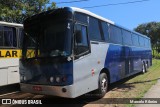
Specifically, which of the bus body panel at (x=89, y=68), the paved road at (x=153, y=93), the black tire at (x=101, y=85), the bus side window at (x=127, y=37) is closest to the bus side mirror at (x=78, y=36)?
the bus body panel at (x=89, y=68)

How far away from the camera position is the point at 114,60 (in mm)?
11109

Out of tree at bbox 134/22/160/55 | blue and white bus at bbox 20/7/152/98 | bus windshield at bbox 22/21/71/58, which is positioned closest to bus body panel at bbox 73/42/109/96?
blue and white bus at bbox 20/7/152/98

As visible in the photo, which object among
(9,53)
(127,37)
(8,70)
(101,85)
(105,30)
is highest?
(105,30)

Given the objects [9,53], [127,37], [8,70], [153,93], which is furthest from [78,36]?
[127,37]

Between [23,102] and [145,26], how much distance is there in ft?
240

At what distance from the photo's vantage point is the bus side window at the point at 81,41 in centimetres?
775

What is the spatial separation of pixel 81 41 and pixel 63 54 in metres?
0.89

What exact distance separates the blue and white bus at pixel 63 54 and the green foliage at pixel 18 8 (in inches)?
461

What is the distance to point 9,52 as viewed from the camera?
11.4 m

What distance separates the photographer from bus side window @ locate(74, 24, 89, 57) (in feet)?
25.4

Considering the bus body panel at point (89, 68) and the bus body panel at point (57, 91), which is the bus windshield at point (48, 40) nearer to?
the bus body panel at point (89, 68)

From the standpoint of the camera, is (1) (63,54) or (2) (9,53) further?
(2) (9,53)

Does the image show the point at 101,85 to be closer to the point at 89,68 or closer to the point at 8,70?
the point at 89,68

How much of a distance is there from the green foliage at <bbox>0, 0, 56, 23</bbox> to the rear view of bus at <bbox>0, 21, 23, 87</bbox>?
25.8 ft
